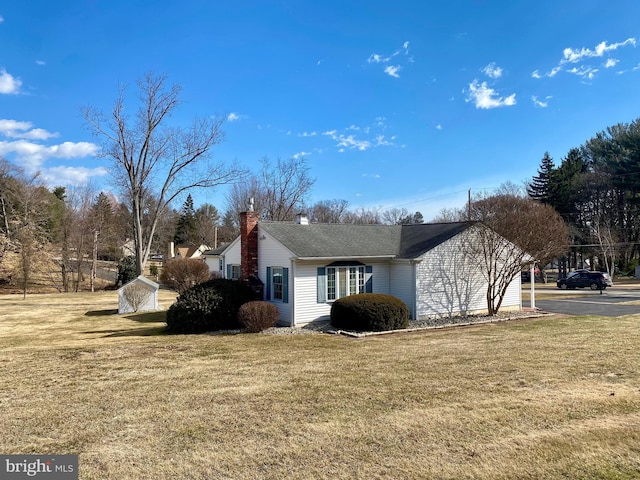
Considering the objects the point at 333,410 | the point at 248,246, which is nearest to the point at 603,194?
the point at 248,246

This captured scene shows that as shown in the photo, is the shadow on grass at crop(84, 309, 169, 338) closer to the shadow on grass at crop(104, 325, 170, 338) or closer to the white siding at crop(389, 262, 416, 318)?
the shadow on grass at crop(104, 325, 170, 338)

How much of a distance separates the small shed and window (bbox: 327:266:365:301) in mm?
10408

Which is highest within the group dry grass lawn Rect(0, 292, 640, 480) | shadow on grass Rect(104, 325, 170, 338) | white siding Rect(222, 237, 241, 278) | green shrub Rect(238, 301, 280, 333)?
white siding Rect(222, 237, 241, 278)

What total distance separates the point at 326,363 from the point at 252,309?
19.2ft

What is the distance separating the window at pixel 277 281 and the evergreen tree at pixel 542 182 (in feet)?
144

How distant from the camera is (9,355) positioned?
10.5 meters

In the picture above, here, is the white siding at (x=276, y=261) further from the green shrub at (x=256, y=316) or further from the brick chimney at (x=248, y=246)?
the green shrub at (x=256, y=316)

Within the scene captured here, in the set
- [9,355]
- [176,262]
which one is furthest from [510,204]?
[176,262]

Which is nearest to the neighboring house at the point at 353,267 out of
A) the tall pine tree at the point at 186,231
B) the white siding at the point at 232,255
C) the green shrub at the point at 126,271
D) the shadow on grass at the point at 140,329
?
the white siding at the point at 232,255

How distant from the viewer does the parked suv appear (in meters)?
34.2

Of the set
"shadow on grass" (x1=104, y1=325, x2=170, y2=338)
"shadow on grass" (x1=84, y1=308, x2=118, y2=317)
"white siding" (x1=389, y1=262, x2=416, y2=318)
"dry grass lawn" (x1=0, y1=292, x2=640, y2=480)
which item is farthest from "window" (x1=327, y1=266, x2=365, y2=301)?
"shadow on grass" (x1=84, y1=308, x2=118, y2=317)

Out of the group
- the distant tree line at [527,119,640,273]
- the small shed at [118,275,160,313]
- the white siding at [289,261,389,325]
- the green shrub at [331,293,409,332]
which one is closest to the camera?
the green shrub at [331,293,409,332]

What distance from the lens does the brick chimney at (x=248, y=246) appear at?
57.5 ft

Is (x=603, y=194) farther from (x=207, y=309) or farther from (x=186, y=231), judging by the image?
(x=186, y=231)
